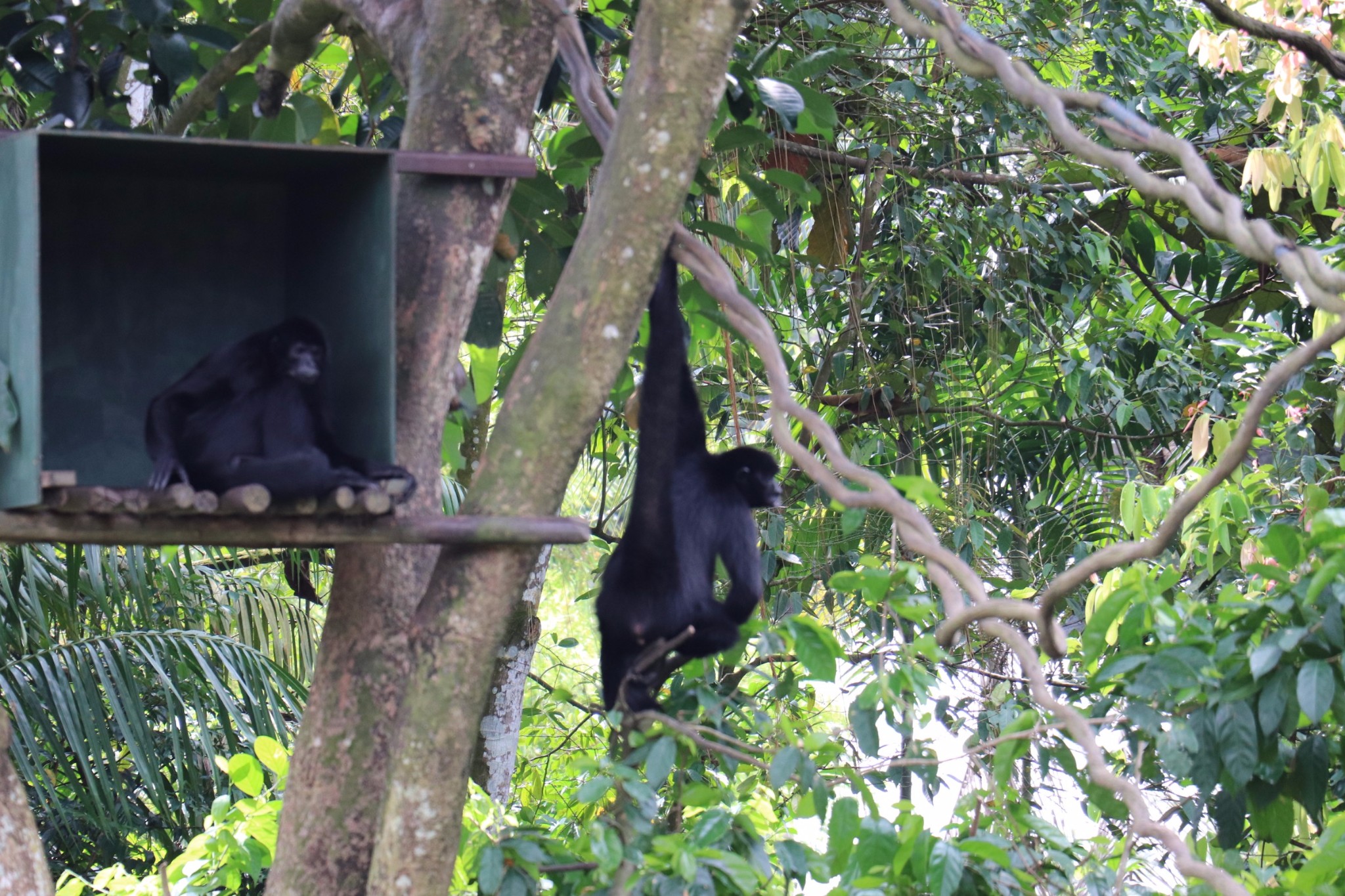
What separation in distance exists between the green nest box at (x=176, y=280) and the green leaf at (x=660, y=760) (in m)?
0.96

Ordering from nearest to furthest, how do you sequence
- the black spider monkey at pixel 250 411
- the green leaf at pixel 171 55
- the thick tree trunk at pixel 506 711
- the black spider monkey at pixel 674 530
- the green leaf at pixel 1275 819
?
the green leaf at pixel 1275 819 → the black spider monkey at pixel 250 411 → the black spider monkey at pixel 674 530 → the green leaf at pixel 171 55 → the thick tree trunk at pixel 506 711

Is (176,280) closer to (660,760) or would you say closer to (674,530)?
(674,530)

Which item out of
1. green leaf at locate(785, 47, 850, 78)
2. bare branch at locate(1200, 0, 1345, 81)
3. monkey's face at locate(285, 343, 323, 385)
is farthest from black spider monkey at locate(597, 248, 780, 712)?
bare branch at locate(1200, 0, 1345, 81)

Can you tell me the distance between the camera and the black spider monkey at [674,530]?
3.20 metres

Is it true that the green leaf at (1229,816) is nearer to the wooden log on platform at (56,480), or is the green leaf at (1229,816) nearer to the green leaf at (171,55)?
the wooden log on platform at (56,480)

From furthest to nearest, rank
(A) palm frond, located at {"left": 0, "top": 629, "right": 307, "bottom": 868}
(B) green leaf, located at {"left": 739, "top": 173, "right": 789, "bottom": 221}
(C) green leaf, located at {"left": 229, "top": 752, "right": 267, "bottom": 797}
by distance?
(A) palm frond, located at {"left": 0, "top": 629, "right": 307, "bottom": 868}, (B) green leaf, located at {"left": 739, "top": 173, "right": 789, "bottom": 221}, (C) green leaf, located at {"left": 229, "top": 752, "right": 267, "bottom": 797}

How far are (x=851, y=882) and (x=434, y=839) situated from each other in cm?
82

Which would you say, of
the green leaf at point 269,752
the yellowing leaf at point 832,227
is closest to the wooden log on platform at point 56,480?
the green leaf at point 269,752

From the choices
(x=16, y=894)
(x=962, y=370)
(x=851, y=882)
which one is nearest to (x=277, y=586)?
(x=962, y=370)

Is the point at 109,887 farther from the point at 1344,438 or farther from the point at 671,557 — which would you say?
the point at 1344,438

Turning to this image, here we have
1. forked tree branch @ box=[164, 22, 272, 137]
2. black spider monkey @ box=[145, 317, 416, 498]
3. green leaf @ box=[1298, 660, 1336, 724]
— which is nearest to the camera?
green leaf @ box=[1298, 660, 1336, 724]

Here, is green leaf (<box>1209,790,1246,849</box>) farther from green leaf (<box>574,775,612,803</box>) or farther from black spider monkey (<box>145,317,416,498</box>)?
black spider monkey (<box>145,317,416,498</box>)

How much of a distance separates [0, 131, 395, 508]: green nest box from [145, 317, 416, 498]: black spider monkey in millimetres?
110

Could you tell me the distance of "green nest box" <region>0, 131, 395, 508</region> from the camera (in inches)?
129
